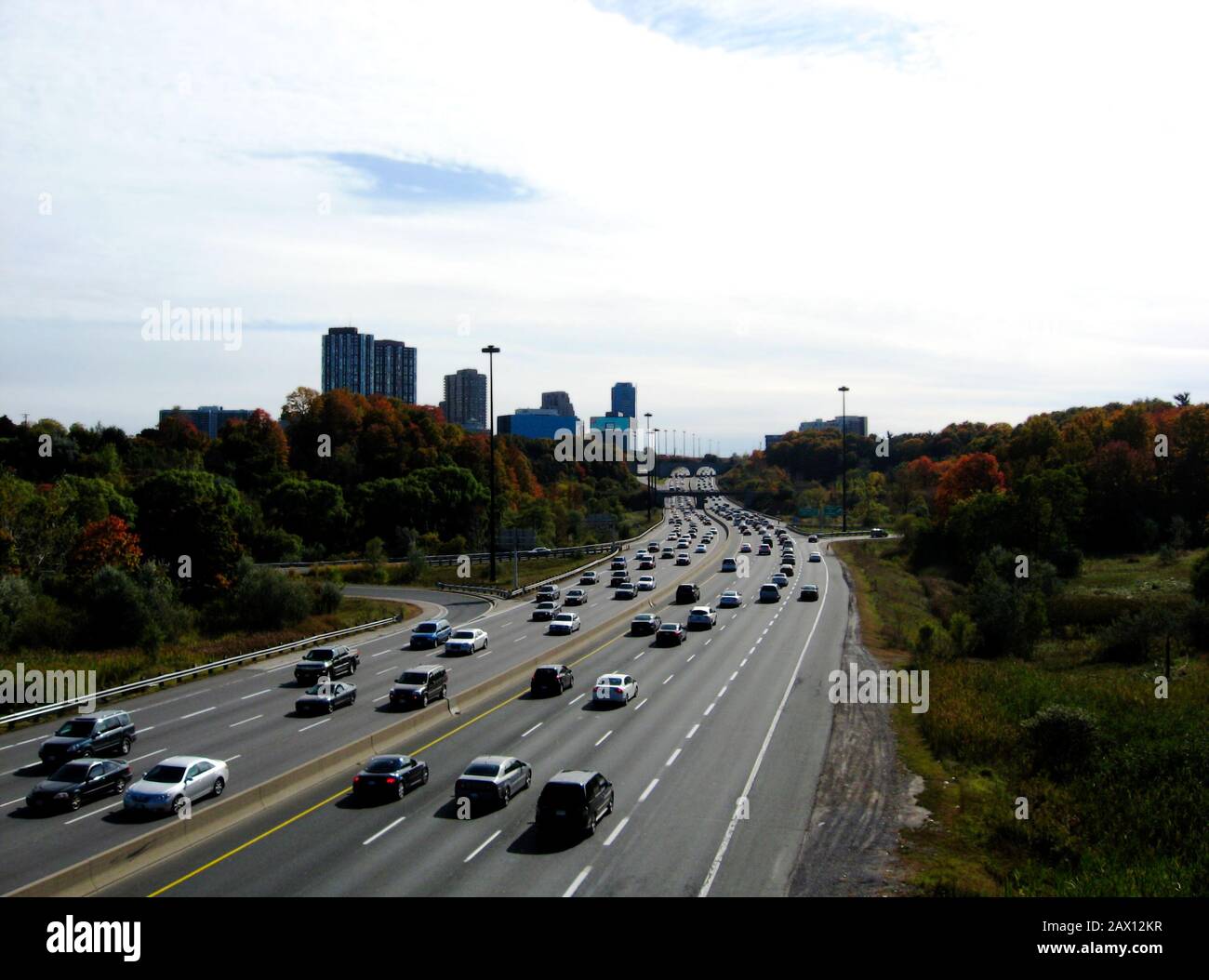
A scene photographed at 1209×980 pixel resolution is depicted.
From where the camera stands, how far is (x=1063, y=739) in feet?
93.7

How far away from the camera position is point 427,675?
3403 cm

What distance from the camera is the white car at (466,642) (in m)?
44.6

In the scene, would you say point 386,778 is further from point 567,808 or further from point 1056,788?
point 1056,788

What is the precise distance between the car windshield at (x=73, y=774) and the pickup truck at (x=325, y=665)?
14936mm

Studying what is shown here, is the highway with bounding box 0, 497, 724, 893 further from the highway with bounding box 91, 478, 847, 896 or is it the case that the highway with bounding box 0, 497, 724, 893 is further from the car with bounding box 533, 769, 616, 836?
the car with bounding box 533, 769, 616, 836

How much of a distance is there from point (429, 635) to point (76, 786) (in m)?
24.8

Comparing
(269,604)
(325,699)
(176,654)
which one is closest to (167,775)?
(325,699)

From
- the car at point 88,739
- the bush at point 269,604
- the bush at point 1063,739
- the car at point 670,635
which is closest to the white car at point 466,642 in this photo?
the car at point 670,635

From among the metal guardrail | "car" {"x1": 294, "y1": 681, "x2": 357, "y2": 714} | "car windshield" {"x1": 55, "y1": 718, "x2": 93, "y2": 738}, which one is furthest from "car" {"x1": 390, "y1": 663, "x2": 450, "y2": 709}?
the metal guardrail

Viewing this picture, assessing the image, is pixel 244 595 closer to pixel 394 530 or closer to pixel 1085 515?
pixel 394 530

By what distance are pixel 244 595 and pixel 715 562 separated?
45152 millimetres

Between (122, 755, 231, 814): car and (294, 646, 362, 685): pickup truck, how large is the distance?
14704mm

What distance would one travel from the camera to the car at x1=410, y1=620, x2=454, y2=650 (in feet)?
154
